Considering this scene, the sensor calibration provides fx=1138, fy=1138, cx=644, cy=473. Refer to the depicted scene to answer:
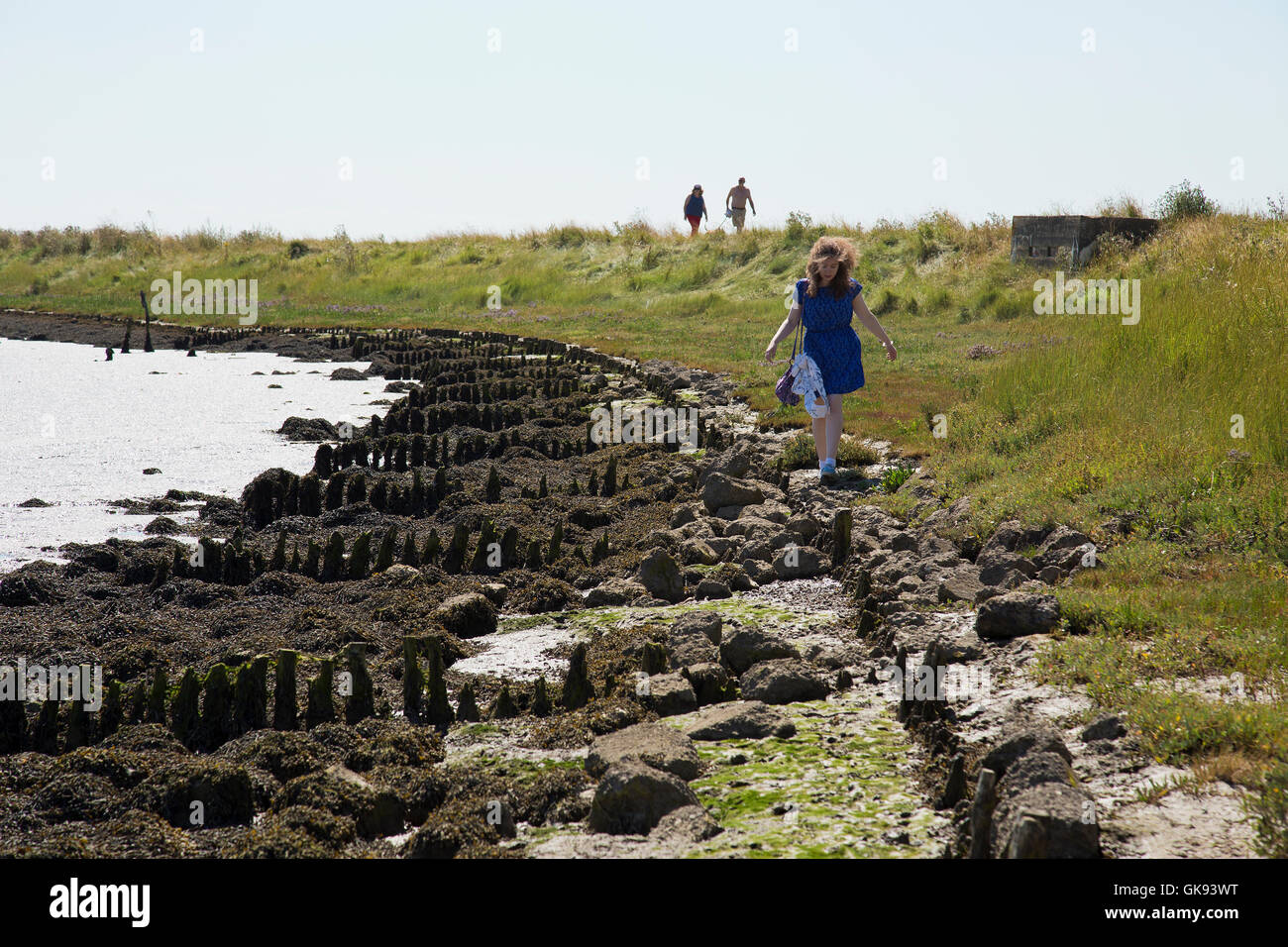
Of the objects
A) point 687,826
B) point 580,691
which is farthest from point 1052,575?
point 687,826

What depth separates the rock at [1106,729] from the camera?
4156 millimetres

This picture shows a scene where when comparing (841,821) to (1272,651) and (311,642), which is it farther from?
(311,642)

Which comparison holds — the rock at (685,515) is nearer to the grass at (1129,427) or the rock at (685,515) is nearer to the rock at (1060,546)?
the grass at (1129,427)

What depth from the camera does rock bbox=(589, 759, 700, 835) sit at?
3.99m

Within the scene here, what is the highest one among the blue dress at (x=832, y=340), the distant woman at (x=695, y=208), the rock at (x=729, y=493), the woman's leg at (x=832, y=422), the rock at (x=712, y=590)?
the distant woman at (x=695, y=208)

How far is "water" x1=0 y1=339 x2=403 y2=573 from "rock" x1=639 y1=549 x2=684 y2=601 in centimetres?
479

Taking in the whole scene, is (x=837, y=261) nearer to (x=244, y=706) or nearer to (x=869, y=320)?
(x=869, y=320)

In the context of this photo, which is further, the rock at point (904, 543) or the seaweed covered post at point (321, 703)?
the rock at point (904, 543)

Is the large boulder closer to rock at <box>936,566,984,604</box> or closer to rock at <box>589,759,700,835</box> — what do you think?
rock at <box>589,759,700,835</box>

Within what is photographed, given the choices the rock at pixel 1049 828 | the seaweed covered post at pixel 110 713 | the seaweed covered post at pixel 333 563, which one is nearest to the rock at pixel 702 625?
the rock at pixel 1049 828

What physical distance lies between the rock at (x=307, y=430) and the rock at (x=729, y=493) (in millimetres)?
7540

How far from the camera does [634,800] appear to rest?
13.2 ft

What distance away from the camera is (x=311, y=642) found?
6617 mm

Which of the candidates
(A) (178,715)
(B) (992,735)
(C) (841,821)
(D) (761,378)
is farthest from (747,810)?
(D) (761,378)
